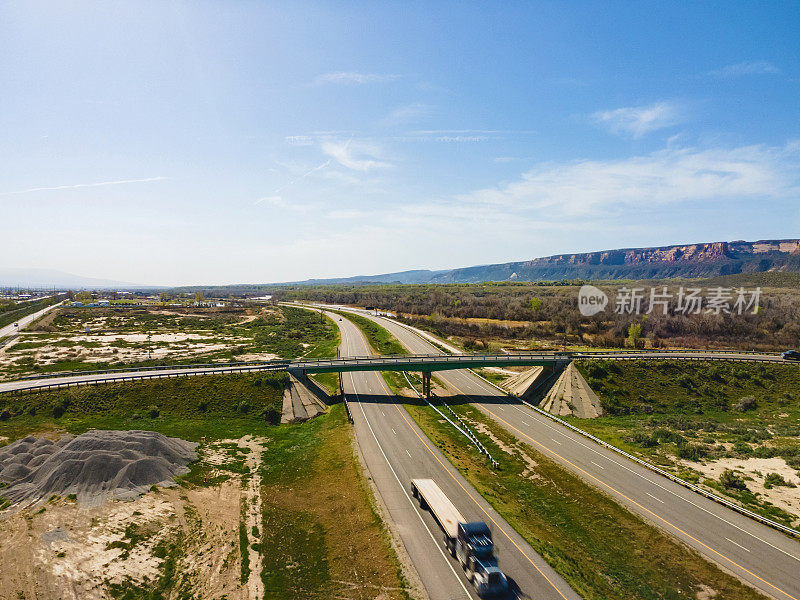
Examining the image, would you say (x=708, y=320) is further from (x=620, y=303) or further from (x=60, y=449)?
(x=60, y=449)

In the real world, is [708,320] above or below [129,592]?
above

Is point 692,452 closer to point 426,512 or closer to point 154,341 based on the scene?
point 426,512

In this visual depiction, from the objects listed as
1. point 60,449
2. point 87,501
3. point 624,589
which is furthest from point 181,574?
point 624,589

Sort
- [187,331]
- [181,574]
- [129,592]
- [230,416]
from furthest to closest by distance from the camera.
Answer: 1. [187,331]
2. [230,416]
3. [181,574]
4. [129,592]

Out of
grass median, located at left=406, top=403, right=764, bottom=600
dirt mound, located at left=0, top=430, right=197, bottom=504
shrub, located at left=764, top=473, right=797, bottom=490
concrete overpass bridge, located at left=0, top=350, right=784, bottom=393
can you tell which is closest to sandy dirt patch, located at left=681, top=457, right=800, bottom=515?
shrub, located at left=764, top=473, right=797, bottom=490

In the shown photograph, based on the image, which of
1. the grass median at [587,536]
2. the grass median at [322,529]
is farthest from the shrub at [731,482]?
the grass median at [322,529]

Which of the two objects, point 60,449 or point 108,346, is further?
point 108,346

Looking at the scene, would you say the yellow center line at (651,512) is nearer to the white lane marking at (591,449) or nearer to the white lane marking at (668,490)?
Answer: the white lane marking at (591,449)
